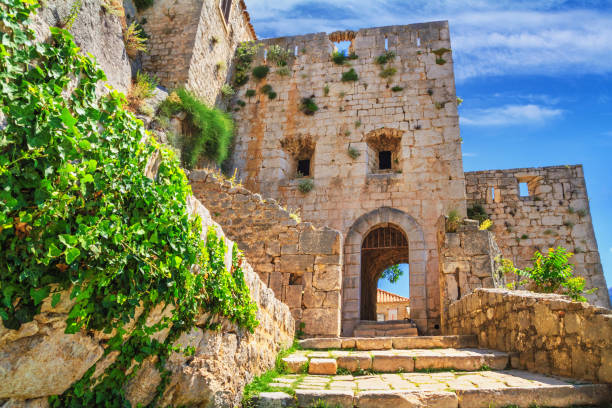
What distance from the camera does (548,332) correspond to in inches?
179

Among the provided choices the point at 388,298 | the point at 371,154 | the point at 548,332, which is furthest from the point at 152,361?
the point at 388,298

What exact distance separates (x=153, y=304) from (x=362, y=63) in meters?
12.3

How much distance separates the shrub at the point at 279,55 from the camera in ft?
46.3

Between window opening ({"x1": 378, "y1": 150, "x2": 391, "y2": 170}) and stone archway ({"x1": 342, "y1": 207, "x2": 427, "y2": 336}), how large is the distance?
2.16m

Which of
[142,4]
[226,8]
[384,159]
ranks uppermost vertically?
[226,8]

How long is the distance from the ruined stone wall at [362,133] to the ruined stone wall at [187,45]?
1335 mm

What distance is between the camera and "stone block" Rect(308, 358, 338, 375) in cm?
513

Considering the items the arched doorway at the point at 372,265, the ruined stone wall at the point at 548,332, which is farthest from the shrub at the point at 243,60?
the ruined stone wall at the point at 548,332

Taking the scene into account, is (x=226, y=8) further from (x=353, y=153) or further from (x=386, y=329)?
(x=386, y=329)

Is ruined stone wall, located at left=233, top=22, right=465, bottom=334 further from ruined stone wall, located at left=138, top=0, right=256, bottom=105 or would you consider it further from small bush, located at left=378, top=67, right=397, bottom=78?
ruined stone wall, located at left=138, top=0, right=256, bottom=105

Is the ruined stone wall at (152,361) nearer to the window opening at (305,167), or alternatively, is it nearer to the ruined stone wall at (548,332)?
the ruined stone wall at (548,332)

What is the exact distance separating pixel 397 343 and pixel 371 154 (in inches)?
281

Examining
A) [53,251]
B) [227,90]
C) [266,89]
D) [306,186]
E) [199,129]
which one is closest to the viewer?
[53,251]

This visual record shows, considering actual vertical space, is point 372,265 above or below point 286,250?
above
